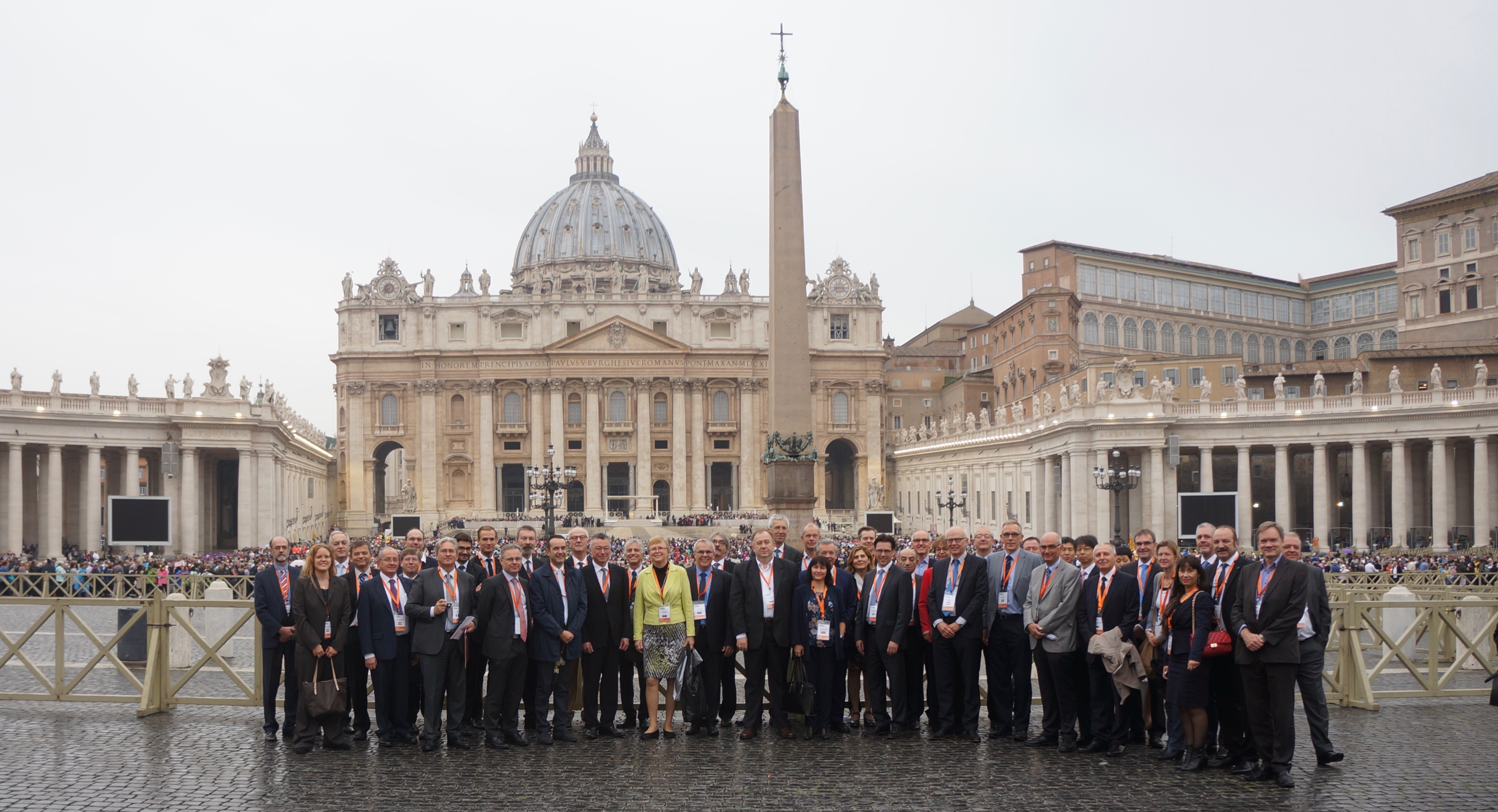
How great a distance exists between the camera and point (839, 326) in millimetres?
83312

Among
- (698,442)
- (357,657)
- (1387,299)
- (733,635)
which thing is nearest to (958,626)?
(733,635)

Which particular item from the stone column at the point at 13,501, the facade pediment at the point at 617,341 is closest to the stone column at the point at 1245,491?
the facade pediment at the point at 617,341

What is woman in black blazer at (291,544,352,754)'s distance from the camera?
34.4 ft

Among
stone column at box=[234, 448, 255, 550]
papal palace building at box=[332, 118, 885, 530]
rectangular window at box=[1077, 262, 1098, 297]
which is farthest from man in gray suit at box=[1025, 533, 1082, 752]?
papal palace building at box=[332, 118, 885, 530]

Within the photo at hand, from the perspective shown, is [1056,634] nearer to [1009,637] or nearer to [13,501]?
[1009,637]

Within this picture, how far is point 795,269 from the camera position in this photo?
824 inches

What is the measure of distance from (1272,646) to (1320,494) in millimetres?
36678

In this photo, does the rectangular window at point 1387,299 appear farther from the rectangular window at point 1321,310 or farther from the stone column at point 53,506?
the stone column at point 53,506

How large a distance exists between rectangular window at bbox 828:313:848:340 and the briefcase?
7353 centimetres

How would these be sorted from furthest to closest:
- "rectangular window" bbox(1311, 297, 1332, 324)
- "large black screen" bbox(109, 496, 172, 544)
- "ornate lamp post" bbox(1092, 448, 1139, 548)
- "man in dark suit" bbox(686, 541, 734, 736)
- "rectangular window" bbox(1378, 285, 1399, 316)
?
"rectangular window" bbox(1311, 297, 1332, 324) < "rectangular window" bbox(1378, 285, 1399, 316) < "ornate lamp post" bbox(1092, 448, 1139, 548) < "large black screen" bbox(109, 496, 172, 544) < "man in dark suit" bbox(686, 541, 734, 736)

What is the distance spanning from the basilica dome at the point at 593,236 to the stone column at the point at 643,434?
83.1ft

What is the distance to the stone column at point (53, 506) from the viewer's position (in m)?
41.7

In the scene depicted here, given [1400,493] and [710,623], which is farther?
[1400,493]

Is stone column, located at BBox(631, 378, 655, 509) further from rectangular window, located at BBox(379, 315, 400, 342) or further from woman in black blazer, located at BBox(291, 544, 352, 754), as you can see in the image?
woman in black blazer, located at BBox(291, 544, 352, 754)
